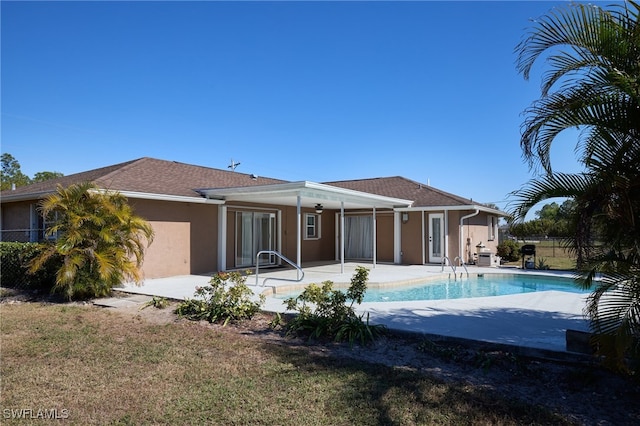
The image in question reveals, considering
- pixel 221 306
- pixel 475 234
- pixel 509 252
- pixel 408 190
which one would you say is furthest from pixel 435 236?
pixel 221 306

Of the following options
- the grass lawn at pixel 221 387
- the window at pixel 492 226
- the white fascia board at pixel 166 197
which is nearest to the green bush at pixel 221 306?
the grass lawn at pixel 221 387

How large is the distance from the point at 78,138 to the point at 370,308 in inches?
864

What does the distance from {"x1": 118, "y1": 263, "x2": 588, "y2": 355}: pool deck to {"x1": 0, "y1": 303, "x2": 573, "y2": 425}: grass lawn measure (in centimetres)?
183

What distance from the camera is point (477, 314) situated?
8.28m

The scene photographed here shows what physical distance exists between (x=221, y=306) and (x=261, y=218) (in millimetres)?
10100

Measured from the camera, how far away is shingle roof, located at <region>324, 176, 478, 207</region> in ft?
64.9

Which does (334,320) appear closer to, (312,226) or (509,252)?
(312,226)

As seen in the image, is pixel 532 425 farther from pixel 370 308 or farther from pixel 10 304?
pixel 10 304

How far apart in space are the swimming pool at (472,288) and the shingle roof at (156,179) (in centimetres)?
610

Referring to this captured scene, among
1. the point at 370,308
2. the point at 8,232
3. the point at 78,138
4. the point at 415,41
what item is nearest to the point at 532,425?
the point at 370,308

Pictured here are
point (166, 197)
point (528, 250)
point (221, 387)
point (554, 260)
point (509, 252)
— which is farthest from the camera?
point (554, 260)

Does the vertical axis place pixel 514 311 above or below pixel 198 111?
below

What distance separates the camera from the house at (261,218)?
13.8 meters

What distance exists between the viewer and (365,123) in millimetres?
22453
